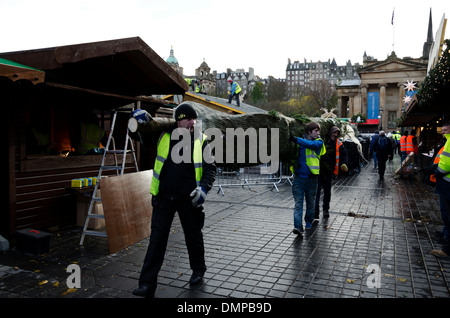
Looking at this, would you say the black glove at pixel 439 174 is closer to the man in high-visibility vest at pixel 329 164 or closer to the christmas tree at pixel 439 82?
the man in high-visibility vest at pixel 329 164

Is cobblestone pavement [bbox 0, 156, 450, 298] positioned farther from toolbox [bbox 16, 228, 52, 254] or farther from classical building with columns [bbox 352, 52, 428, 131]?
classical building with columns [bbox 352, 52, 428, 131]

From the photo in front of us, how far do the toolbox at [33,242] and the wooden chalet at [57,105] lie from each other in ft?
1.64

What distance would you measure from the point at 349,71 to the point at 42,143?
6624 inches

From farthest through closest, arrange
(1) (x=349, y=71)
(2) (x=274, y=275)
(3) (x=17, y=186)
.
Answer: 1. (1) (x=349, y=71)
2. (3) (x=17, y=186)
3. (2) (x=274, y=275)

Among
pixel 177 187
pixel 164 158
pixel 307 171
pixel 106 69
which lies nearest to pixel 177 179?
pixel 177 187

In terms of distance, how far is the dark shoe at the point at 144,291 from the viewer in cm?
386

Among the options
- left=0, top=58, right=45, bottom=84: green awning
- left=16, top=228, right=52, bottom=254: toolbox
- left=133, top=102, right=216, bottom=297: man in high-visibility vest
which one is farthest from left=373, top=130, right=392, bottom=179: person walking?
left=0, top=58, right=45, bottom=84: green awning

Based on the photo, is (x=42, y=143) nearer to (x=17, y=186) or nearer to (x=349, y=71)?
(x=17, y=186)

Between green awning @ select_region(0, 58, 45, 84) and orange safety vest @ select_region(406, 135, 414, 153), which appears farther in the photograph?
orange safety vest @ select_region(406, 135, 414, 153)

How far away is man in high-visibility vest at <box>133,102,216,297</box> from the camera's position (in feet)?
13.0

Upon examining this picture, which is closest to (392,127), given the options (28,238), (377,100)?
(377,100)

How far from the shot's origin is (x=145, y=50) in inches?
238

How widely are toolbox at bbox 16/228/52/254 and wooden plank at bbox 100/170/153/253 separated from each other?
3.16ft

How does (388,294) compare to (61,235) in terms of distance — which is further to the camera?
(61,235)
